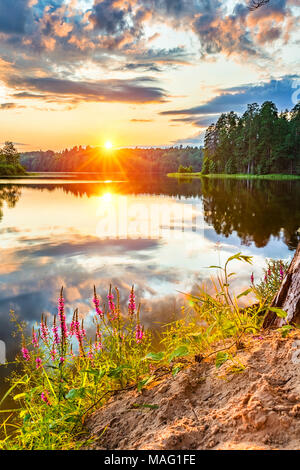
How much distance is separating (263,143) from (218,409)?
8692 cm

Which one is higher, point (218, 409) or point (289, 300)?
point (289, 300)

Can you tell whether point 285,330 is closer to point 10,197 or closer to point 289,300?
point 289,300

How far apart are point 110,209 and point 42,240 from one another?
1200 centimetres

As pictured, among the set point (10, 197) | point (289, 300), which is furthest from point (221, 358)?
point (10, 197)

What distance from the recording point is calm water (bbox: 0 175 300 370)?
8.52 metres

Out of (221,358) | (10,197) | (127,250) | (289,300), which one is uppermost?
(10,197)

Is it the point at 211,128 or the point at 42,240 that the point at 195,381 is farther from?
the point at 211,128

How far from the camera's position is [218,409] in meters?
2.23

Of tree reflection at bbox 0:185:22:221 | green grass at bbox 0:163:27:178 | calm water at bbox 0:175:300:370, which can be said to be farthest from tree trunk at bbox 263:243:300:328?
green grass at bbox 0:163:27:178

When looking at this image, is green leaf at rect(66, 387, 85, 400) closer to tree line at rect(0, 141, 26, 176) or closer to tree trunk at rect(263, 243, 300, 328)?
tree trunk at rect(263, 243, 300, 328)

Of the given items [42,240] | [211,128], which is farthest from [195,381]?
[211,128]

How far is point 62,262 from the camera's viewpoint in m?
12.1
